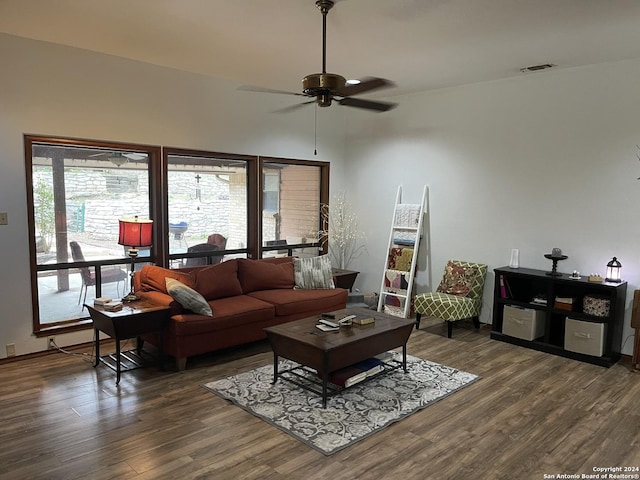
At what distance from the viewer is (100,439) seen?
9.64ft

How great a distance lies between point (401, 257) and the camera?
6.18 meters

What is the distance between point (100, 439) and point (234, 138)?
3674 millimetres

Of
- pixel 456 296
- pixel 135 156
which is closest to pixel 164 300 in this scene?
pixel 135 156

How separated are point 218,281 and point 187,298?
0.70 metres

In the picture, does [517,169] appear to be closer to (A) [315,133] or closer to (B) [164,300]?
(A) [315,133]

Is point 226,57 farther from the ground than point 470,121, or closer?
farther from the ground

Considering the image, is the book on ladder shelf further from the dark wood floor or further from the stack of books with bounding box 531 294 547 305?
the dark wood floor

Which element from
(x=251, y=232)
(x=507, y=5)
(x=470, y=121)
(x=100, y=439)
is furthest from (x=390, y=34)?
(x=100, y=439)

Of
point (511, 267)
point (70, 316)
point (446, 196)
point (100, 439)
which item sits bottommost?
point (100, 439)

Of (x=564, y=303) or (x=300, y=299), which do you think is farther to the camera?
(x=300, y=299)

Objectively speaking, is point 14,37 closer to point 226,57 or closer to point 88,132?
point 88,132

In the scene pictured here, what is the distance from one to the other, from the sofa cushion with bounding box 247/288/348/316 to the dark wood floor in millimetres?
872

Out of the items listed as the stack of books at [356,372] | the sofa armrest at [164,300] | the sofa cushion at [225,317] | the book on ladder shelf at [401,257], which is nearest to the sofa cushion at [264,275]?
the sofa cushion at [225,317]

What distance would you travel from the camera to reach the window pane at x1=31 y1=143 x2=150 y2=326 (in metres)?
4.40
